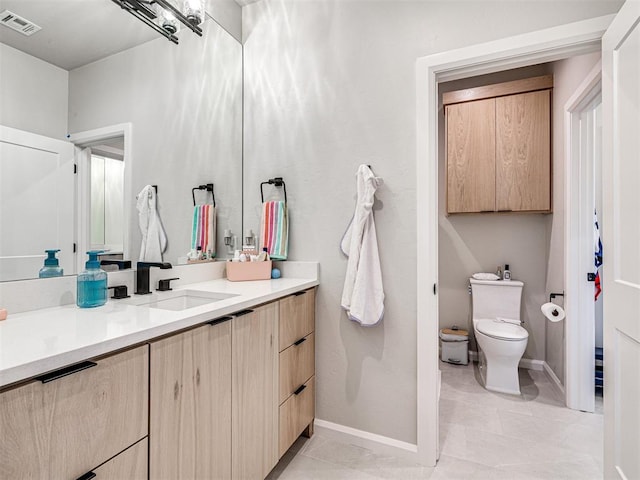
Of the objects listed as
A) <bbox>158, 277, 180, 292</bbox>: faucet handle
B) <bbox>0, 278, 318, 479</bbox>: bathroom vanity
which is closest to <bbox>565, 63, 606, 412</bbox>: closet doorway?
<bbox>0, 278, 318, 479</bbox>: bathroom vanity

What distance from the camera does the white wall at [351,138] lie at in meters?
1.69

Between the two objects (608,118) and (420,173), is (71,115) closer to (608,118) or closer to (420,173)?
(420,173)

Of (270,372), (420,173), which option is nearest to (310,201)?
(420,173)

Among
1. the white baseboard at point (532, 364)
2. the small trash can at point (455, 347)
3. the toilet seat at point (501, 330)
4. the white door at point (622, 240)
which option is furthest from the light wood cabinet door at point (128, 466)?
the white baseboard at point (532, 364)

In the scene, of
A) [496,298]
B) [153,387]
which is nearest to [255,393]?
[153,387]

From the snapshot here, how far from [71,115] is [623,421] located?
2369 millimetres

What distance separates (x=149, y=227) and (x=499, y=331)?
2.46 m

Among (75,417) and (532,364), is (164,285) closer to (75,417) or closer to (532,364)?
(75,417)

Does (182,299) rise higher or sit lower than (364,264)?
lower

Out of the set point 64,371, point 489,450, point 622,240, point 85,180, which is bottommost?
point 489,450

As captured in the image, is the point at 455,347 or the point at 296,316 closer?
the point at 296,316

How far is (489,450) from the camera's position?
1.78 meters

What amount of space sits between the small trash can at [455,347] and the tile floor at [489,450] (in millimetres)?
604

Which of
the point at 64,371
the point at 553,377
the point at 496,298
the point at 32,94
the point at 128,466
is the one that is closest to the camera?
the point at 64,371
